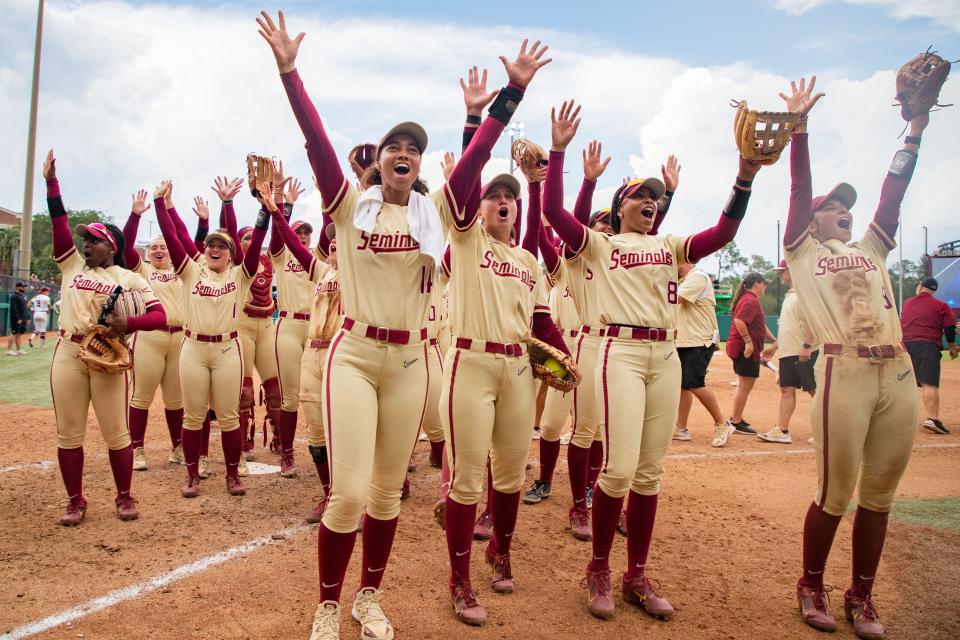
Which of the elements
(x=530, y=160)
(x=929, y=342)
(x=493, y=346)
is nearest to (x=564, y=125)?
(x=530, y=160)

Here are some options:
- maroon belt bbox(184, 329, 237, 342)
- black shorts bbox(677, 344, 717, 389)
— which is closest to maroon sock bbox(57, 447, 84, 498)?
maroon belt bbox(184, 329, 237, 342)

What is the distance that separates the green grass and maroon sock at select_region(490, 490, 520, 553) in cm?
938

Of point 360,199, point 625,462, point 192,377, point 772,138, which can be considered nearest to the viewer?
point 360,199

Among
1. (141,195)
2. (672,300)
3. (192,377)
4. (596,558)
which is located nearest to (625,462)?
(596,558)

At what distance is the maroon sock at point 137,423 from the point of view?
22.2ft

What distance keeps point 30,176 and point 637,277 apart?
87.7 ft

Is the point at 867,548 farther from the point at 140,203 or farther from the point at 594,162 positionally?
the point at 140,203

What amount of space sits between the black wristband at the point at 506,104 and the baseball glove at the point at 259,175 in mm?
2621

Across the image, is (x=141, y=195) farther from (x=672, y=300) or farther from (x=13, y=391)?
(x=13, y=391)

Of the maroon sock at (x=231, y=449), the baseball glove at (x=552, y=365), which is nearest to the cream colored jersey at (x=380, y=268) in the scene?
the baseball glove at (x=552, y=365)

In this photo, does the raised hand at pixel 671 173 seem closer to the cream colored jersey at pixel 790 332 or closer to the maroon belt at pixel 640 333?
the maroon belt at pixel 640 333

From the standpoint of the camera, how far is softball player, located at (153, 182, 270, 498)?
5.86 meters

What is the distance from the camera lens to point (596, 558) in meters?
→ 3.81

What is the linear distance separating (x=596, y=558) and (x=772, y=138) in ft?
8.41
